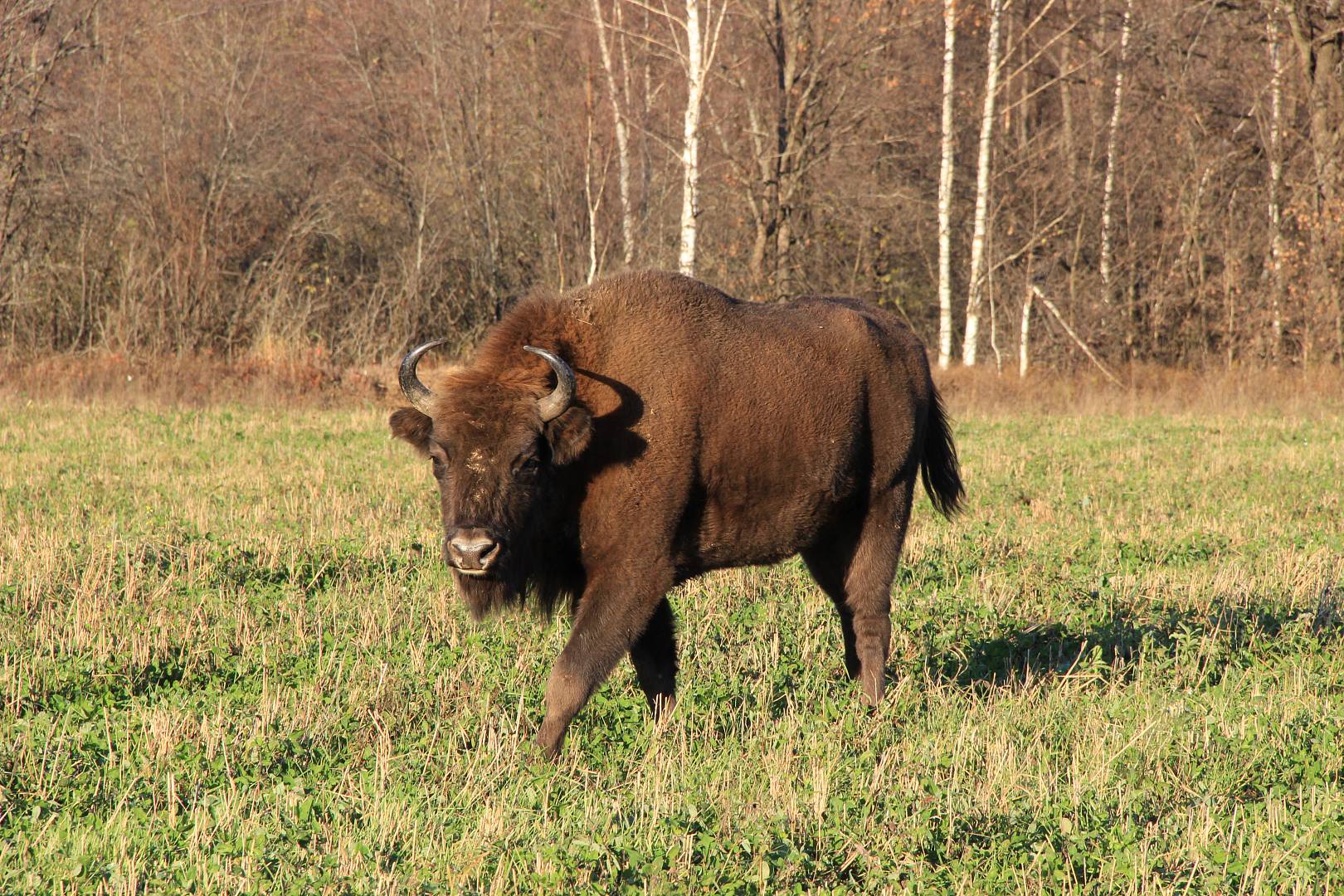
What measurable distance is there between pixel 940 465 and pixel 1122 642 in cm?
147

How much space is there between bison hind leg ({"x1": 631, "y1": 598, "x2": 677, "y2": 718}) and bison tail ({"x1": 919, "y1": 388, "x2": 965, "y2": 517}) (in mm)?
2168

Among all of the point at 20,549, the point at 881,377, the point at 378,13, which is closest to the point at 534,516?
the point at 881,377

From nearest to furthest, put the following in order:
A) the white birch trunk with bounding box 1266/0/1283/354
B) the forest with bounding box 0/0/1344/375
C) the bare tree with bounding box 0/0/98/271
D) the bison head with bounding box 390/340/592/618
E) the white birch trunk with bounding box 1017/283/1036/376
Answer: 1. the bison head with bounding box 390/340/592/618
2. the bare tree with bounding box 0/0/98/271
3. the forest with bounding box 0/0/1344/375
4. the white birch trunk with bounding box 1266/0/1283/354
5. the white birch trunk with bounding box 1017/283/1036/376

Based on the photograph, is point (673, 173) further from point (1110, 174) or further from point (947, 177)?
point (1110, 174)

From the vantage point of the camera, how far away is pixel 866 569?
6.84 metres

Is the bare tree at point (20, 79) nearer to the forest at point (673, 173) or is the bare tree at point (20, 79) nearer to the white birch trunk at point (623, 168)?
the forest at point (673, 173)

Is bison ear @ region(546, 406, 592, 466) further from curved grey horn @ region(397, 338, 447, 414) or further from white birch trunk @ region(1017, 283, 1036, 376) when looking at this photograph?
white birch trunk @ region(1017, 283, 1036, 376)

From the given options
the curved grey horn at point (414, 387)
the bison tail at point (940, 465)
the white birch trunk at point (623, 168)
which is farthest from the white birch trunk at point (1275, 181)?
the curved grey horn at point (414, 387)

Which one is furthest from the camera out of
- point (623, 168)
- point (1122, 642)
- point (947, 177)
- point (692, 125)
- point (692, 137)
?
point (623, 168)

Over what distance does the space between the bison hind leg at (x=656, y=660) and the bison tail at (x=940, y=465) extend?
2.17m

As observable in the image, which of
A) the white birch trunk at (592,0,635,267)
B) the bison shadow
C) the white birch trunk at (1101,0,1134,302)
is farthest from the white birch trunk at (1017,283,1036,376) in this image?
the bison shadow

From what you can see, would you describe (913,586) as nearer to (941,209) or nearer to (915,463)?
(915,463)

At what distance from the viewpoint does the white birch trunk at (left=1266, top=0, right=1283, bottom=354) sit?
2441 centimetres

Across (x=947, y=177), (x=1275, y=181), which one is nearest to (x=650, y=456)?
(x=947, y=177)
